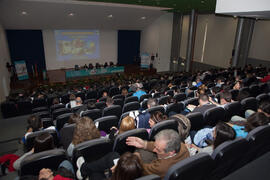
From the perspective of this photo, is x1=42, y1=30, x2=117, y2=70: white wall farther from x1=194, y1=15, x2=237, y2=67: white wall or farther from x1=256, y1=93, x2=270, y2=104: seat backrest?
x1=256, y1=93, x2=270, y2=104: seat backrest

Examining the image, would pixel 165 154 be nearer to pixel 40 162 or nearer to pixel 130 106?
pixel 40 162

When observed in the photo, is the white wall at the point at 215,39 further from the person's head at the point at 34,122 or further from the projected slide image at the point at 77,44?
the person's head at the point at 34,122

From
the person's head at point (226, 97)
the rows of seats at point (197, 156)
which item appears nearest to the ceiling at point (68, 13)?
the person's head at point (226, 97)

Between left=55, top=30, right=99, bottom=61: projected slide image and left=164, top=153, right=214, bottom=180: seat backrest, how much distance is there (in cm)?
1495

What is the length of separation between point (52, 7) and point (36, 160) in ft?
34.3

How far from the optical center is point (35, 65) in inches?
540

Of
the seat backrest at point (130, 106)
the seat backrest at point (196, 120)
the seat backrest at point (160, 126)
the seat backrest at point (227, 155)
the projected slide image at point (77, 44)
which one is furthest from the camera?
the projected slide image at point (77, 44)

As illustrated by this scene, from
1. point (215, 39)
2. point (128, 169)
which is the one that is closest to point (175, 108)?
point (128, 169)

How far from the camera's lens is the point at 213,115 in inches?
140

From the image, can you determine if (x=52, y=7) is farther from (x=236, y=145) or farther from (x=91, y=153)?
(x=236, y=145)

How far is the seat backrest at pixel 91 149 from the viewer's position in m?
2.14

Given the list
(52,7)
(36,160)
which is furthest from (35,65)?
(36,160)

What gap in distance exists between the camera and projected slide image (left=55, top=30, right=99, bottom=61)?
14586 millimetres

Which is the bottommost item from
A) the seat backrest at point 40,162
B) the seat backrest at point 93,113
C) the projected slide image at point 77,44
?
the seat backrest at point 93,113
